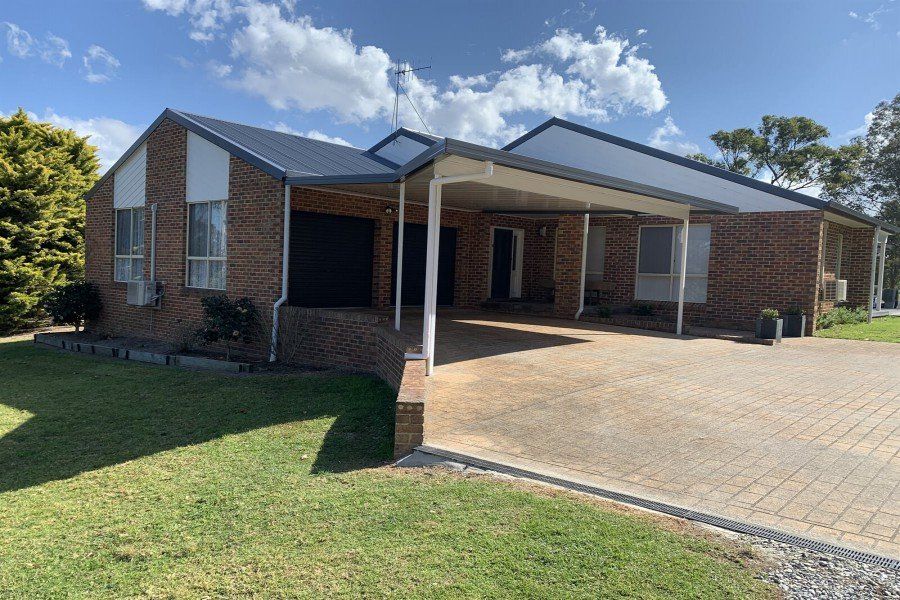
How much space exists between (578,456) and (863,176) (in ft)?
132

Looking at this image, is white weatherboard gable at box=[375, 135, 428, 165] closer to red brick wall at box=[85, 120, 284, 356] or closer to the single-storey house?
the single-storey house

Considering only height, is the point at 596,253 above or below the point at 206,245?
above

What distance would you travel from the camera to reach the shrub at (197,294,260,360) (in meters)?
10.6

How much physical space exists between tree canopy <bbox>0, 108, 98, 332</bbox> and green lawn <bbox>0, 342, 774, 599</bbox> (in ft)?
38.4

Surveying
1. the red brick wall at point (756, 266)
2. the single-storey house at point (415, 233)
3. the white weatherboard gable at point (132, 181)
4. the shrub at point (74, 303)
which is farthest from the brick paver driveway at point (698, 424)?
the shrub at point (74, 303)

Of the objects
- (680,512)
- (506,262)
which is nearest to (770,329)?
(506,262)

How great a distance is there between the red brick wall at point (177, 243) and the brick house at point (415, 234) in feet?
0.12

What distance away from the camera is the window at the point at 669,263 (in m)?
15.9

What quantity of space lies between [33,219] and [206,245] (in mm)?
8097

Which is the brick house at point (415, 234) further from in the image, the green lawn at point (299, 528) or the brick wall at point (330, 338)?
the green lawn at point (299, 528)

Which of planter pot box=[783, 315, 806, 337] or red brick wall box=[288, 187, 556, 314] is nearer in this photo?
red brick wall box=[288, 187, 556, 314]

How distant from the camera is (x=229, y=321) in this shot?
10.6 m

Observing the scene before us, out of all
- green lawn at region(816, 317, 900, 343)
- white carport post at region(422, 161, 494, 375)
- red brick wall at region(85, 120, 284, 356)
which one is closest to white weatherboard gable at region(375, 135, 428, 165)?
red brick wall at region(85, 120, 284, 356)

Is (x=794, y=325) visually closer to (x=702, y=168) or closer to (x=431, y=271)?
(x=702, y=168)
